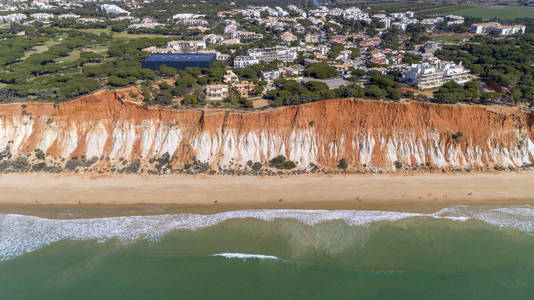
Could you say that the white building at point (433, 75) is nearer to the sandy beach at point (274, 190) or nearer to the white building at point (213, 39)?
the sandy beach at point (274, 190)

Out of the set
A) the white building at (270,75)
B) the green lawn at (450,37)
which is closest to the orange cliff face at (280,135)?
the white building at (270,75)

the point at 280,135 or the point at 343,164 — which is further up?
the point at 280,135

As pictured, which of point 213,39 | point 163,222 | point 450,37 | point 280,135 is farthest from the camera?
point 450,37

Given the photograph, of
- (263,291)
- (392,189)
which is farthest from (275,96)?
(263,291)

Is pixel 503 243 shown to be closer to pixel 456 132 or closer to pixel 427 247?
pixel 427 247

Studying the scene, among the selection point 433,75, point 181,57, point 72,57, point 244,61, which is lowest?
point 433,75

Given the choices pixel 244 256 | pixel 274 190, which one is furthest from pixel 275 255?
pixel 274 190

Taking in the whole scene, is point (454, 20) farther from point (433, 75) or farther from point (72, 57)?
point (72, 57)

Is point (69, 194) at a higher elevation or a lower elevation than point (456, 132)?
lower
